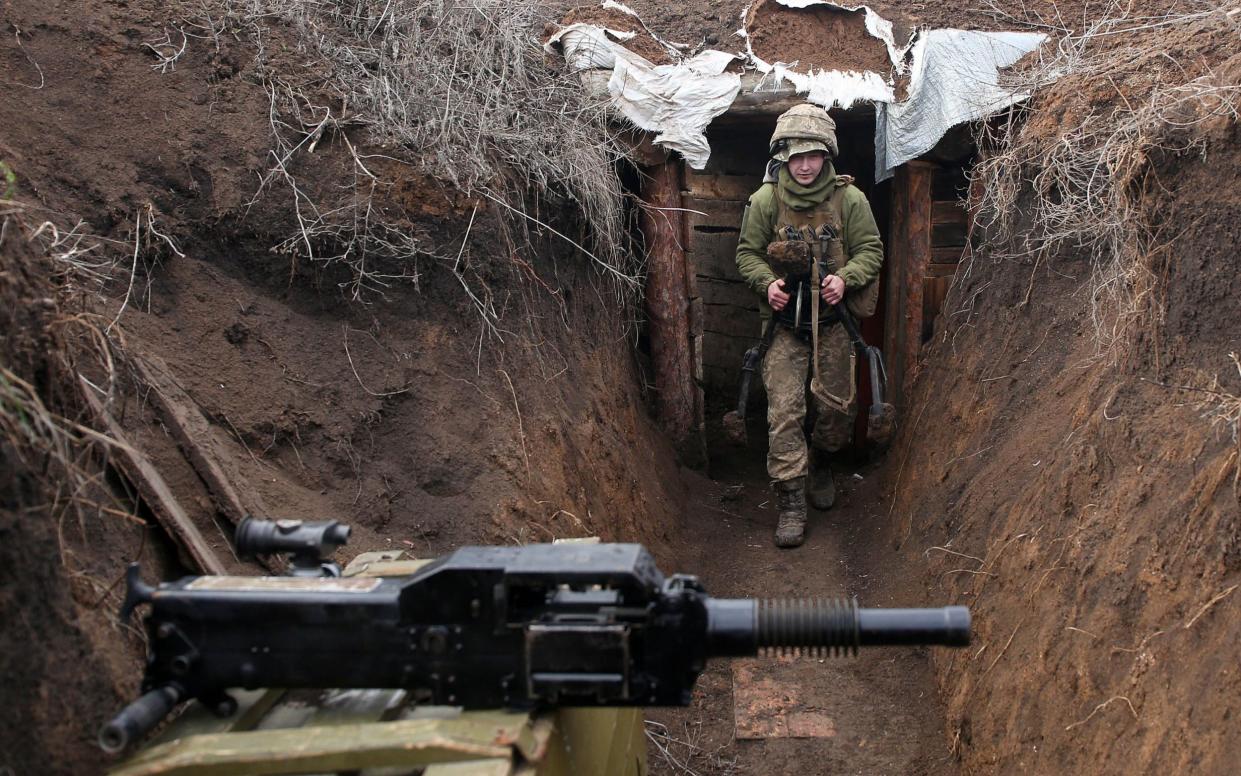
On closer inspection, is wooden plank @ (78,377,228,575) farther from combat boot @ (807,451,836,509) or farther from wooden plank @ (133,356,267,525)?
combat boot @ (807,451,836,509)

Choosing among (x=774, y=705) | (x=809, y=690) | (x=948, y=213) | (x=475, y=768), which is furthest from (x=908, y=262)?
(x=475, y=768)

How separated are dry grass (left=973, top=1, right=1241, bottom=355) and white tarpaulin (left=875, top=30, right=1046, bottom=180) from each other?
186mm

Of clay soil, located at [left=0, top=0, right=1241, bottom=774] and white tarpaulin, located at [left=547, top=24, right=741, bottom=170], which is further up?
white tarpaulin, located at [left=547, top=24, right=741, bottom=170]

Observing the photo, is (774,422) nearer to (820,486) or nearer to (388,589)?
(820,486)

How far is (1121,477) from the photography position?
370 cm

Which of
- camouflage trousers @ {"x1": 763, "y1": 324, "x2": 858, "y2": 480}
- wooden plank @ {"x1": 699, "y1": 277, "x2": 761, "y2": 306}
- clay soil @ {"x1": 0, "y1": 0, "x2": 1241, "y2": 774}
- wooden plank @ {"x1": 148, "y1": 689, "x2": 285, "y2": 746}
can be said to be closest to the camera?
wooden plank @ {"x1": 148, "y1": 689, "x2": 285, "y2": 746}

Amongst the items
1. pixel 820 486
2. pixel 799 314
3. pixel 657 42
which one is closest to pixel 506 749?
pixel 799 314

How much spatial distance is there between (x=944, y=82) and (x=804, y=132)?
105 centimetres

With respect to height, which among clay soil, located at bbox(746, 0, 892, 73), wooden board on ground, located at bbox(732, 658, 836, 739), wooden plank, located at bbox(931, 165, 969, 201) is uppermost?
clay soil, located at bbox(746, 0, 892, 73)

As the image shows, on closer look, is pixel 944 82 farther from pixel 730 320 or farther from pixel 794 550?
pixel 794 550

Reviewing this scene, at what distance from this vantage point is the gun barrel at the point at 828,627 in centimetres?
220

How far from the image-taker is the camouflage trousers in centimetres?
644

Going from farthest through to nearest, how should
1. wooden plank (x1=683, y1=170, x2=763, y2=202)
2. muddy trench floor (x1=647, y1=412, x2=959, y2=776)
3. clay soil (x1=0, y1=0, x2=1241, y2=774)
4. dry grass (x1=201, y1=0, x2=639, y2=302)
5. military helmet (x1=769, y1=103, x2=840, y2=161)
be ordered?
wooden plank (x1=683, y1=170, x2=763, y2=202) < military helmet (x1=769, y1=103, x2=840, y2=161) < dry grass (x1=201, y1=0, x2=639, y2=302) < muddy trench floor (x1=647, y1=412, x2=959, y2=776) < clay soil (x1=0, y1=0, x2=1241, y2=774)

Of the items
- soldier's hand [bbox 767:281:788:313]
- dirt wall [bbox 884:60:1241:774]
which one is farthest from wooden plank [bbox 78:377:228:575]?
soldier's hand [bbox 767:281:788:313]
